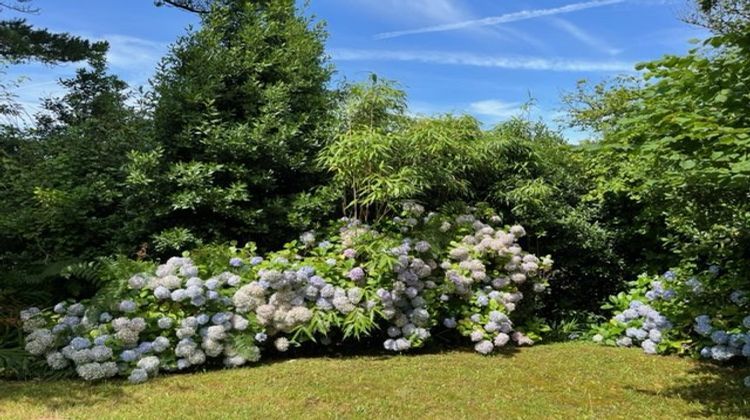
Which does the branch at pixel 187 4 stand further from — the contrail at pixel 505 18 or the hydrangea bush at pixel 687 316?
the hydrangea bush at pixel 687 316

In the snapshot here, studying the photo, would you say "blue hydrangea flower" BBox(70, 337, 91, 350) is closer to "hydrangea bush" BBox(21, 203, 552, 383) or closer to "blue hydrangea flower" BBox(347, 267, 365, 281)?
"hydrangea bush" BBox(21, 203, 552, 383)

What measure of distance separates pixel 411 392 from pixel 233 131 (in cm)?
326

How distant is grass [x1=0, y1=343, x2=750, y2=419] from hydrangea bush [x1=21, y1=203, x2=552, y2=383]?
0.22 m

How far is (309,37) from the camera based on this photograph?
6.74m

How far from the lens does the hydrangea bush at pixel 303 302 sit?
14.4 feet

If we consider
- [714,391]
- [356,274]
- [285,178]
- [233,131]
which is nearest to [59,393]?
[356,274]

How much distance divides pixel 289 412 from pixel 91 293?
278 cm

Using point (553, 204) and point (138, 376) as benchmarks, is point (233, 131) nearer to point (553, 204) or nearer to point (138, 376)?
point (138, 376)

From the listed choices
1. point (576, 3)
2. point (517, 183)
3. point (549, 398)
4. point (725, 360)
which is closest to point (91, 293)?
point (549, 398)

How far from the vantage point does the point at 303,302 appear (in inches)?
192

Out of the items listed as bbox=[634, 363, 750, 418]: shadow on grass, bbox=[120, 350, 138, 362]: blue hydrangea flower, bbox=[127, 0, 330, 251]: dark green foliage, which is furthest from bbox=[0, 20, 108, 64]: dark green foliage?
bbox=[634, 363, 750, 418]: shadow on grass

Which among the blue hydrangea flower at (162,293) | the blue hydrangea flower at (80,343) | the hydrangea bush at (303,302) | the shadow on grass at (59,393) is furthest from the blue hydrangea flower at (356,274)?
the blue hydrangea flower at (80,343)

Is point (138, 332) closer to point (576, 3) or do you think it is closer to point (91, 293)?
point (91, 293)

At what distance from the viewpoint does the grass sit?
356cm
